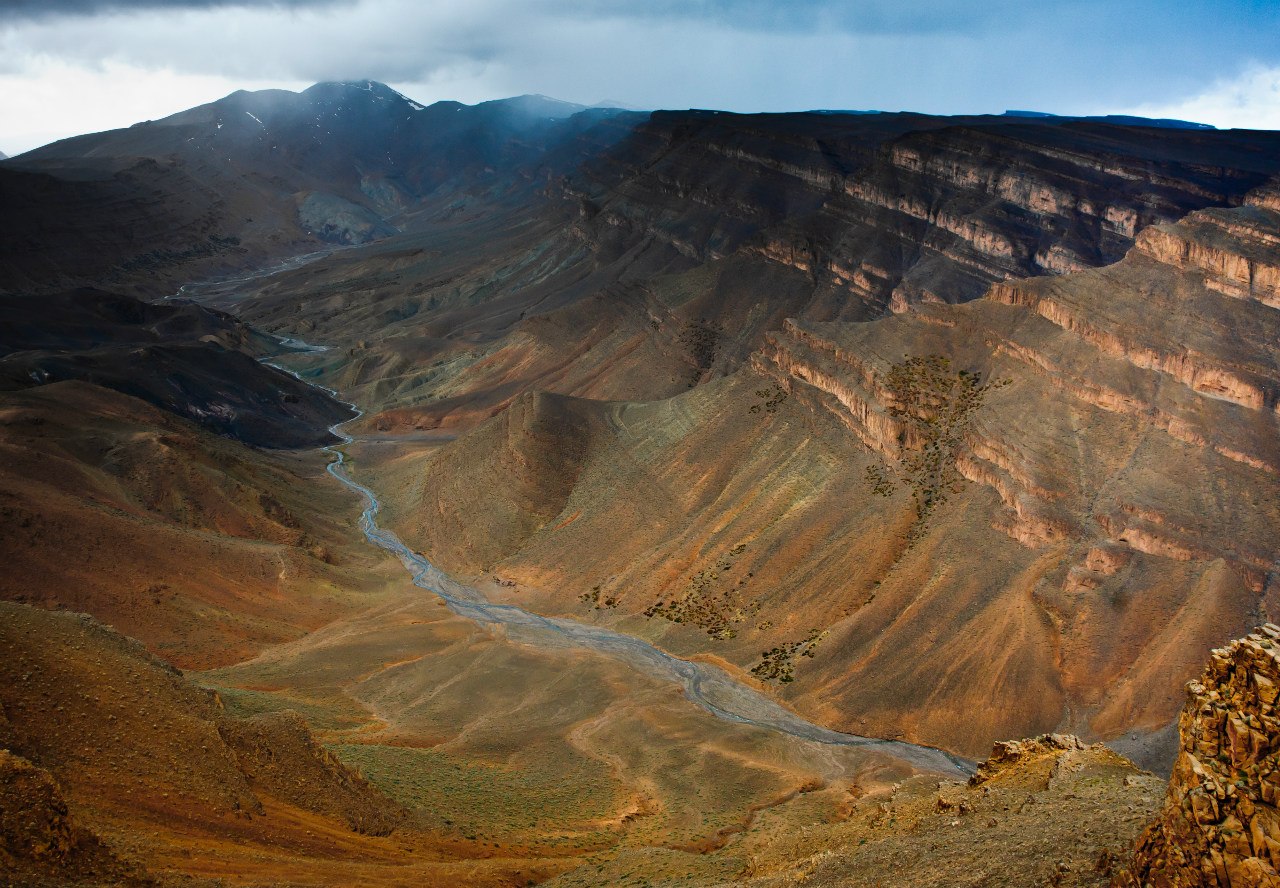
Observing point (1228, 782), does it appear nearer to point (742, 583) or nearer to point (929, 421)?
point (742, 583)

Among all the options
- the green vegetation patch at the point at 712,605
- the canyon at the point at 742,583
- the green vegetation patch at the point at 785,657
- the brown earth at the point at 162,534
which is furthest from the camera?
the green vegetation patch at the point at 712,605

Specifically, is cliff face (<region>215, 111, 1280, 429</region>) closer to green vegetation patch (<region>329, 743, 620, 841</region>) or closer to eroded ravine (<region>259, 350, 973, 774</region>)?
eroded ravine (<region>259, 350, 973, 774</region>)

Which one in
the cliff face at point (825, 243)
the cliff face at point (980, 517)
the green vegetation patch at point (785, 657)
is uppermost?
the cliff face at point (825, 243)

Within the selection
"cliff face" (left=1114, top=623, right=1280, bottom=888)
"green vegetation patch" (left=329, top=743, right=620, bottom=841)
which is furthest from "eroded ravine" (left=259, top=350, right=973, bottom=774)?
"cliff face" (left=1114, top=623, right=1280, bottom=888)

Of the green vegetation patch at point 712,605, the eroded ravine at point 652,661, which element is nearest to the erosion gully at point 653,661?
the eroded ravine at point 652,661

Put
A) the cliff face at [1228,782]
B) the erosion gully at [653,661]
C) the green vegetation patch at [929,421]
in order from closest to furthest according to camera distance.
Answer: the cliff face at [1228,782]
the erosion gully at [653,661]
the green vegetation patch at [929,421]

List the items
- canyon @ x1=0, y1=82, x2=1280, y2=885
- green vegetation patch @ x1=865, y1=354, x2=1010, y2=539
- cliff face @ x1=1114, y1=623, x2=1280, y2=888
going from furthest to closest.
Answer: green vegetation patch @ x1=865, y1=354, x2=1010, y2=539, canyon @ x1=0, y1=82, x2=1280, y2=885, cliff face @ x1=1114, y1=623, x2=1280, y2=888

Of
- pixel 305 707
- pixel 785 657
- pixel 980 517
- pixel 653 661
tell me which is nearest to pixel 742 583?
pixel 653 661

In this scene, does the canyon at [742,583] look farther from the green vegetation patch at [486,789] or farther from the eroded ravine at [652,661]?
the eroded ravine at [652,661]
